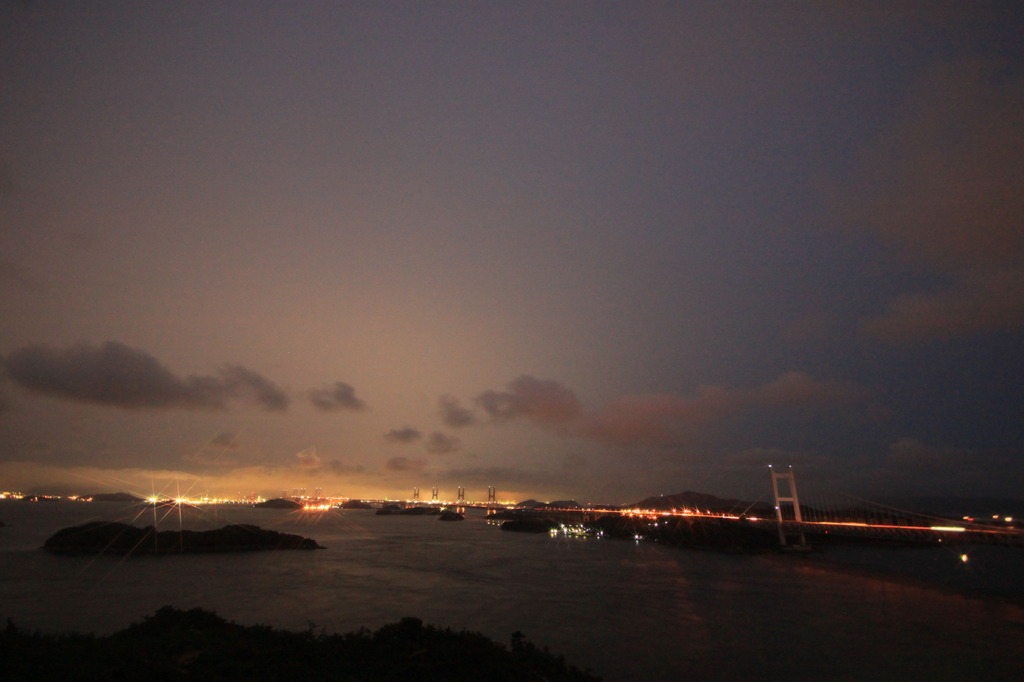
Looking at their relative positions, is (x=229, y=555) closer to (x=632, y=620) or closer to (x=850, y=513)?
(x=632, y=620)

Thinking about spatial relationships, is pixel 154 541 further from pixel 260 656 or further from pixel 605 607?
pixel 260 656

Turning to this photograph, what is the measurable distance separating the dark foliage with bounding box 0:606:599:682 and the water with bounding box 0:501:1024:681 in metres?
5.50

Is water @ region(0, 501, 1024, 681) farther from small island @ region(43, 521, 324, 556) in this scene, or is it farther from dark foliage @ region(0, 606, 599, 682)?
dark foliage @ region(0, 606, 599, 682)

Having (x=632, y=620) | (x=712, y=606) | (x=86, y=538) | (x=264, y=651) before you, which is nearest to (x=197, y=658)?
(x=264, y=651)

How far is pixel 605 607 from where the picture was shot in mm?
26266

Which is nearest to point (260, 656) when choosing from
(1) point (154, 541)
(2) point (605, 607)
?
(2) point (605, 607)

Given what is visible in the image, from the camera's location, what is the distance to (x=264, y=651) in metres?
11.7

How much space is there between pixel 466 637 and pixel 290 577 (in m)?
25.8

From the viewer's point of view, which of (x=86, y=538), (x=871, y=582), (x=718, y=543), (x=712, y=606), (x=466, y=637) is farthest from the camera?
(x=718, y=543)

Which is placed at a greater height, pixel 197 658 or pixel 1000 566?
pixel 197 658

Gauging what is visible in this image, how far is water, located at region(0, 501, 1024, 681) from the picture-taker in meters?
18.4

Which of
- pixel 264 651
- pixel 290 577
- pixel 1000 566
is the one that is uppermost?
pixel 264 651

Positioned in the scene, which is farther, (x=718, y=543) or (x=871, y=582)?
(x=718, y=543)

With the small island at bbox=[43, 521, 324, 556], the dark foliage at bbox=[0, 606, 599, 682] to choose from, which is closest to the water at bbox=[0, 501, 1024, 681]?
the small island at bbox=[43, 521, 324, 556]
